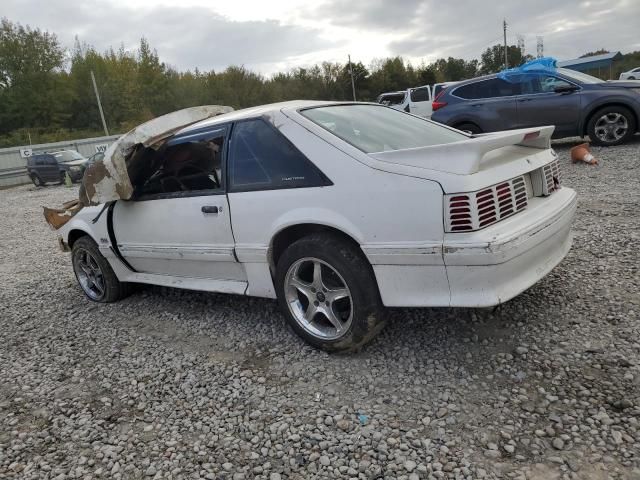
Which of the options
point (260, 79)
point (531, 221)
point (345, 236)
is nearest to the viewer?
point (531, 221)

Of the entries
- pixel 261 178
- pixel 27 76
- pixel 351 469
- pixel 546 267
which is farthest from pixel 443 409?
pixel 27 76

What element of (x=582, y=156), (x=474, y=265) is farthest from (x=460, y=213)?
(x=582, y=156)

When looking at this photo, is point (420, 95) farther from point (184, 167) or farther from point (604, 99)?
point (184, 167)

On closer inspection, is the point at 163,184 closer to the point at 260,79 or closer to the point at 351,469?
the point at 351,469

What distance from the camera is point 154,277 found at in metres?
4.23

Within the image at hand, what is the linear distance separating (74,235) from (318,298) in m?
3.12

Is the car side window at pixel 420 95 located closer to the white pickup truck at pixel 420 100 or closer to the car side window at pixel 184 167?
the white pickup truck at pixel 420 100

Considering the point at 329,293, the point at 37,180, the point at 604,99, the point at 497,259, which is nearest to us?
the point at 497,259

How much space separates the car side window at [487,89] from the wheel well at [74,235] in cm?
819

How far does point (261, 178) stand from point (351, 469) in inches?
72.0

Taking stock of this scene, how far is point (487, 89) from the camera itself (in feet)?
33.4

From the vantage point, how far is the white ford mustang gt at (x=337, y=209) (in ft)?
8.39

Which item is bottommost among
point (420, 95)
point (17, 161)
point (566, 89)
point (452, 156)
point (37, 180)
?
point (37, 180)

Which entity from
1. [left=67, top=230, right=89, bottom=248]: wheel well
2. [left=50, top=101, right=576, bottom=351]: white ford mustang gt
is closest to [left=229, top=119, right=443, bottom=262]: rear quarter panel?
[left=50, top=101, right=576, bottom=351]: white ford mustang gt
